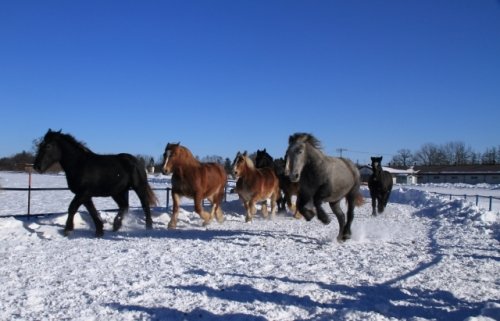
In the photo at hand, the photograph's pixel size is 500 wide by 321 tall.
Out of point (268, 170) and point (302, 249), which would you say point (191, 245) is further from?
point (268, 170)

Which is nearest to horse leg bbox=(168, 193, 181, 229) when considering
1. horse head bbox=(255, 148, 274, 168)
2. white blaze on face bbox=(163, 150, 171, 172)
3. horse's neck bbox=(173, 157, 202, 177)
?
horse's neck bbox=(173, 157, 202, 177)

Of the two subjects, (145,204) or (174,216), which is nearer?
(174,216)

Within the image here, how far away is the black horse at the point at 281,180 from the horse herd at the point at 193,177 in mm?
2196

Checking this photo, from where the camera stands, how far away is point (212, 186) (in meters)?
10.9

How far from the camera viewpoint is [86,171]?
9039 millimetres

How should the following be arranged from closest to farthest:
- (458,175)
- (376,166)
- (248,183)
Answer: (248,183)
(376,166)
(458,175)

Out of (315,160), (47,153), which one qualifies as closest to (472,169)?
(315,160)

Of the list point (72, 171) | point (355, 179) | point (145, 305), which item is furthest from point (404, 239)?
point (72, 171)

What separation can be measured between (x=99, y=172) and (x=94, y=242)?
181cm

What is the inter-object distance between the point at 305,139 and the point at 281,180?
6322 millimetres

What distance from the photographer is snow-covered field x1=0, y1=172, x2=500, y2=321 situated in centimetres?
397

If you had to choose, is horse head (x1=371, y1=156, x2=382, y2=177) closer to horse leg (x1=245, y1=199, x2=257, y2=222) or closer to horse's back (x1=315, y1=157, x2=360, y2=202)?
horse leg (x1=245, y1=199, x2=257, y2=222)

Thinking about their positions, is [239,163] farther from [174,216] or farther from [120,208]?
[120,208]

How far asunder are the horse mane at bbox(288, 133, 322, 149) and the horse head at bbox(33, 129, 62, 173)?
493cm
